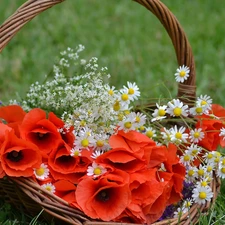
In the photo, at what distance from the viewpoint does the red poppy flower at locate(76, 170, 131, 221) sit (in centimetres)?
139

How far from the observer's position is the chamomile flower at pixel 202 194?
1.50m

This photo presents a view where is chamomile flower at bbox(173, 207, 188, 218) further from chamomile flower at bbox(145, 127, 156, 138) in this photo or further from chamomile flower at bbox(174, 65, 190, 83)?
chamomile flower at bbox(174, 65, 190, 83)

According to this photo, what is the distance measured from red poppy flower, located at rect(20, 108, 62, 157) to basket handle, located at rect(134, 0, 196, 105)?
15.3 inches

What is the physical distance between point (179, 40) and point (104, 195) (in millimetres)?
526

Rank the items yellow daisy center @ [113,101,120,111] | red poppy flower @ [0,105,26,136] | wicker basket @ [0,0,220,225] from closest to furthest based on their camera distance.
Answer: wicker basket @ [0,0,220,225]
yellow daisy center @ [113,101,120,111]
red poppy flower @ [0,105,26,136]

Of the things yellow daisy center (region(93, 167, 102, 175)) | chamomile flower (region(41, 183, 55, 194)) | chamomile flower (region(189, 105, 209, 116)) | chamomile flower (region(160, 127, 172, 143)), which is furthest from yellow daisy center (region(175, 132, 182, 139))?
A: chamomile flower (region(41, 183, 55, 194))

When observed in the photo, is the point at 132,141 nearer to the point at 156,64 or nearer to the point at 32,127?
the point at 32,127

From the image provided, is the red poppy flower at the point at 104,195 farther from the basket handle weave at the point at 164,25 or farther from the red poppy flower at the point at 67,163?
the basket handle weave at the point at 164,25

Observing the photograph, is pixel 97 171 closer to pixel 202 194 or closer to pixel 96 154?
pixel 96 154

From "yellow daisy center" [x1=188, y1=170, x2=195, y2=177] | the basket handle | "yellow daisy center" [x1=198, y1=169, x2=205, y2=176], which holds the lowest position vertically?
"yellow daisy center" [x1=188, y1=170, x2=195, y2=177]

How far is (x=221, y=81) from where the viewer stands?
2.81 metres

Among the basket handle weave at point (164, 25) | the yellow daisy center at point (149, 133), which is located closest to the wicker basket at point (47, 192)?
the basket handle weave at point (164, 25)

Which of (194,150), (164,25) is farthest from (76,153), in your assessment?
(164,25)

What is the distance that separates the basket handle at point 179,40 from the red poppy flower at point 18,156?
0.47 meters
